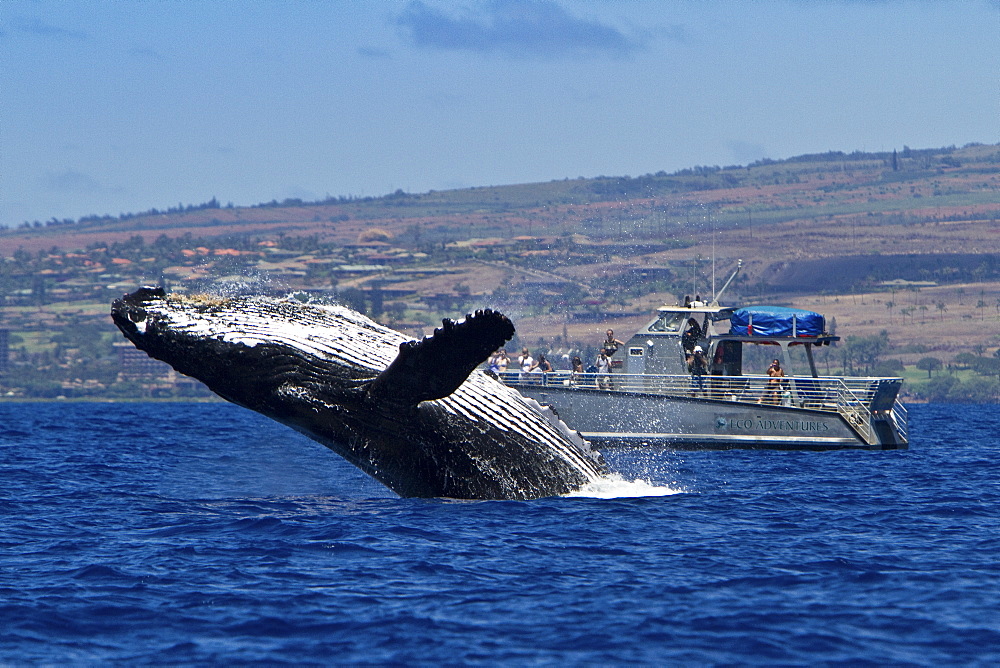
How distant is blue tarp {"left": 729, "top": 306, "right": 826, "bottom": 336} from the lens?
28.0 metres

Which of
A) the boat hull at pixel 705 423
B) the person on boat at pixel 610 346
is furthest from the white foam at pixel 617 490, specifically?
the person on boat at pixel 610 346

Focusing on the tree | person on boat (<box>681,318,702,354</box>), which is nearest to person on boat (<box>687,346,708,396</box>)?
person on boat (<box>681,318,702,354</box>)

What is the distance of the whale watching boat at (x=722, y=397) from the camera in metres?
26.8

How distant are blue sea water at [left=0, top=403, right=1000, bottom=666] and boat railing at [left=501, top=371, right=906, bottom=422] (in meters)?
10.4

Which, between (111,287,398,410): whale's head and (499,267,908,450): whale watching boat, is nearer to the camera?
(111,287,398,410): whale's head

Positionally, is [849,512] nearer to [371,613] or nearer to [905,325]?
[371,613]

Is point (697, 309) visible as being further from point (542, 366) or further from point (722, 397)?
point (542, 366)

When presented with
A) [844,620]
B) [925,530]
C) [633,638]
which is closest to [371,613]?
[633,638]

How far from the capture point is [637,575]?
1007 centimetres

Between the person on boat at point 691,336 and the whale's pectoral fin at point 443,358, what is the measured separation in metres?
18.8

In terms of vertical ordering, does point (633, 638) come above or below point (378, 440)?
below

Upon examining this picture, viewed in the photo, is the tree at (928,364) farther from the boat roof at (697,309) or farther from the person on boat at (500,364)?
the person on boat at (500,364)

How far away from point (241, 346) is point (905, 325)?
18558 centimetres

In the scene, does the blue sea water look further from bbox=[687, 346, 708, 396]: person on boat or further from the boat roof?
the boat roof
